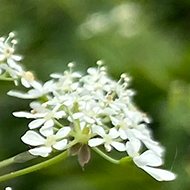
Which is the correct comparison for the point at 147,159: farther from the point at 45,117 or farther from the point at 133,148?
the point at 45,117

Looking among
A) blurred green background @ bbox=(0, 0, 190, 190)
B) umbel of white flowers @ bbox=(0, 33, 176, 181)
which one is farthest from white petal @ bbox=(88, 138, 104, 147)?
blurred green background @ bbox=(0, 0, 190, 190)

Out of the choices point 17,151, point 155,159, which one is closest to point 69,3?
point 17,151

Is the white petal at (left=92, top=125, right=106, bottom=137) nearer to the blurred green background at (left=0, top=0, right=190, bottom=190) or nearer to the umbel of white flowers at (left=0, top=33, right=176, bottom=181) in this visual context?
the umbel of white flowers at (left=0, top=33, right=176, bottom=181)

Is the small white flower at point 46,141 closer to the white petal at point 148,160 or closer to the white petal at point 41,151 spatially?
the white petal at point 41,151

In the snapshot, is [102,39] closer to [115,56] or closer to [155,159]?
[115,56]

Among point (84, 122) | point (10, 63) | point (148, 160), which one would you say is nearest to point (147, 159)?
point (148, 160)

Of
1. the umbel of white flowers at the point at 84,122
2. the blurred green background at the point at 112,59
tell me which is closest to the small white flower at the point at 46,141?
Result: the umbel of white flowers at the point at 84,122
